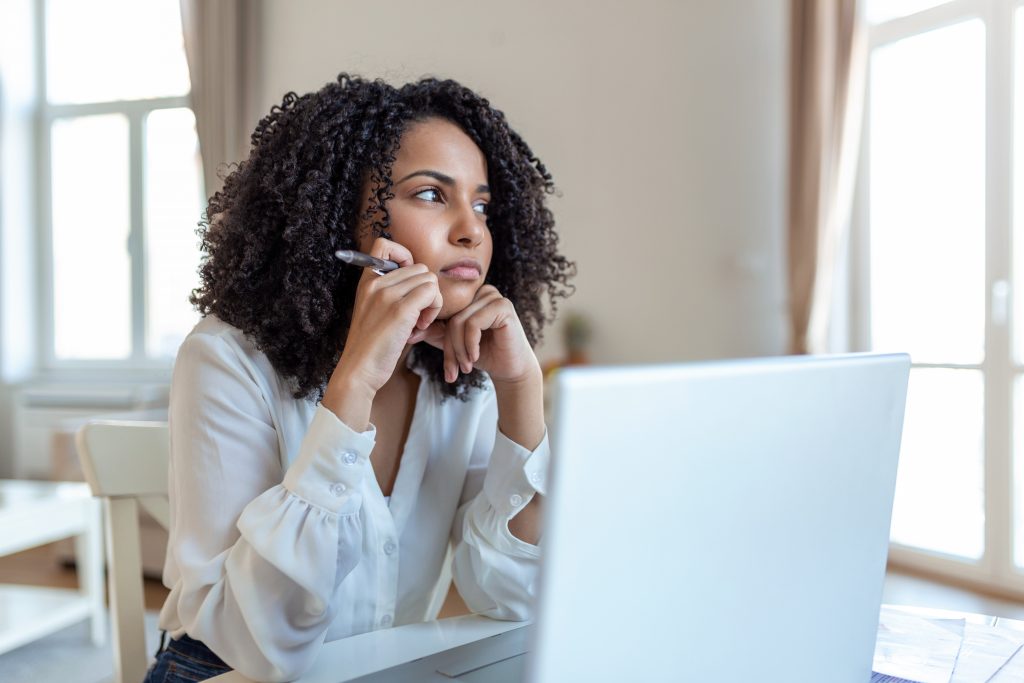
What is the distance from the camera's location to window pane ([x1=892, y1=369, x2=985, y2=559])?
3250 millimetres

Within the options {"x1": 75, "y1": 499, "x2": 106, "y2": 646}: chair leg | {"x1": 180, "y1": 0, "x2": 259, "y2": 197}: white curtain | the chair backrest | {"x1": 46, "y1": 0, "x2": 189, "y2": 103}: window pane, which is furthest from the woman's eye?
{"x1": 46, "y1": 0, "x2": 189, "y2": 103}: window pane

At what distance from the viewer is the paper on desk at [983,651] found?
67 centimetres

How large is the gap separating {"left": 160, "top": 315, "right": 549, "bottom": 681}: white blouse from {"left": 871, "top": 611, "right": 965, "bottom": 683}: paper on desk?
0.32 meters

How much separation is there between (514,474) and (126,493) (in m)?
0.51

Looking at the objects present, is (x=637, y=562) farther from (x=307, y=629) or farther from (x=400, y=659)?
(x=307, y=629)

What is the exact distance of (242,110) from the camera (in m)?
4.98

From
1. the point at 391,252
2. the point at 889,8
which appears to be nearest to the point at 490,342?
the point at 391,252

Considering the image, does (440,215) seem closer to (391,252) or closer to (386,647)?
(391,252)

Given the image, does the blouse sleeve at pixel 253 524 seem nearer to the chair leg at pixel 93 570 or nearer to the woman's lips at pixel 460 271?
the woman's lips at pixel 460 271

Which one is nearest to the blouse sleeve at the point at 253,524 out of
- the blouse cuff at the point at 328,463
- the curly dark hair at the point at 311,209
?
the blouse cuff at the point at 328,463

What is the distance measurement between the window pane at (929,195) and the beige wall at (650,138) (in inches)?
17.3

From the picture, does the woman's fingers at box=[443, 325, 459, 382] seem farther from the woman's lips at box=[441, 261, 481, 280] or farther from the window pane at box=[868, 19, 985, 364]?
the window pane at box=[868, 19, 985, 364]

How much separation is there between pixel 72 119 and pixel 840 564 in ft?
20.1

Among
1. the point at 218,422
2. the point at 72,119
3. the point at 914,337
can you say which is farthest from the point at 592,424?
the point at 72,119
